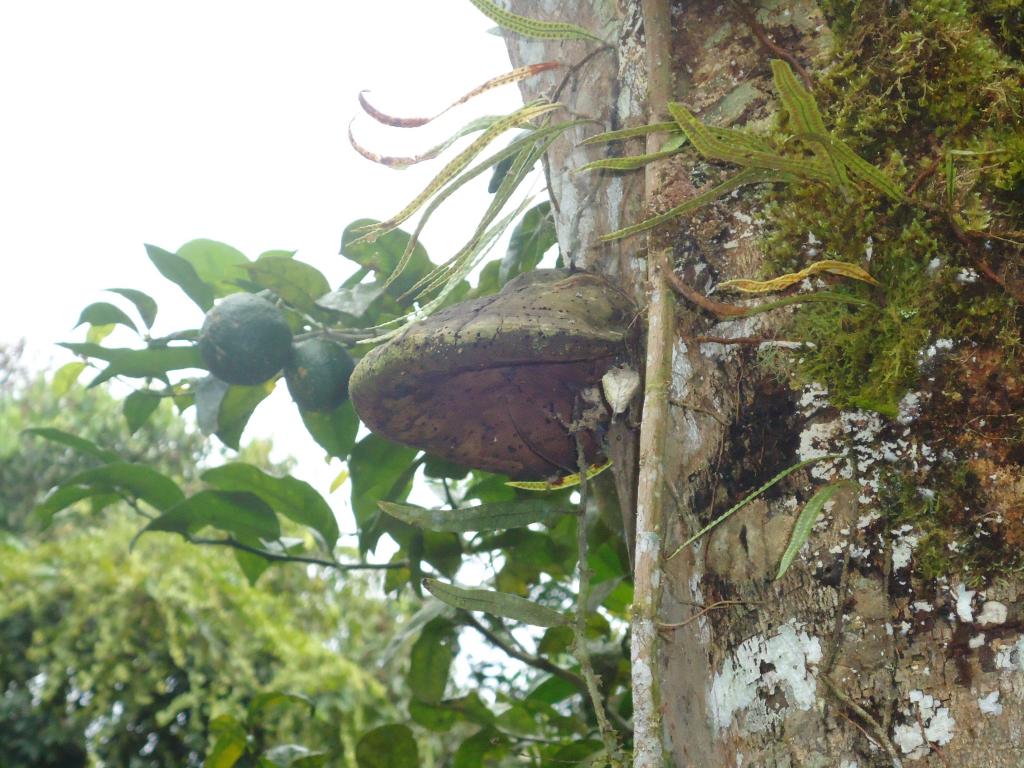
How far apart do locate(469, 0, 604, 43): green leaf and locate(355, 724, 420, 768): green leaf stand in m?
1.02

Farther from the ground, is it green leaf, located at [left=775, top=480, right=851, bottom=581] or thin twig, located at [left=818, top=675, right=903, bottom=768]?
green leaf, located at [left=775, top=480, right=851, bottom=581]

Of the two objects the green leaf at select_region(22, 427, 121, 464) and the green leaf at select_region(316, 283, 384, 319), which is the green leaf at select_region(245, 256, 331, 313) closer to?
the green leaf at select_region(316, 283, 384, 319)

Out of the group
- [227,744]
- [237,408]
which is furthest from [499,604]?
[227,744]

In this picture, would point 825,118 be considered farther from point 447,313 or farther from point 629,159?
point 447,313

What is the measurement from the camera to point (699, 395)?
83cm

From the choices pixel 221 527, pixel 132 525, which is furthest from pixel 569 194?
pixel 132 525

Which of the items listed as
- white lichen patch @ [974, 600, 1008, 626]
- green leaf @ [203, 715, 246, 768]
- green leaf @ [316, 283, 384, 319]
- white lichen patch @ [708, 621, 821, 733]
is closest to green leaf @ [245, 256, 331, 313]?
green leaf @ [316, 283, 384, 319]

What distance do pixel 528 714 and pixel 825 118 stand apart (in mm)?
1334

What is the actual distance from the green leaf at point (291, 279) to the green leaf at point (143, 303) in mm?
195

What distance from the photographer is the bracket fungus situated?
94cm

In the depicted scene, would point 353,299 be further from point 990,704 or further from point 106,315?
point 990,704

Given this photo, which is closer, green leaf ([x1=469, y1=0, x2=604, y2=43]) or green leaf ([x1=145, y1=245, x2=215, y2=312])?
green leaf ([x1=469, y1=0, x2=604, y2=43])

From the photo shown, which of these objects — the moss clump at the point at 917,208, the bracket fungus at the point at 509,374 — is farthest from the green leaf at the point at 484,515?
the moss clump at the point at 917,208

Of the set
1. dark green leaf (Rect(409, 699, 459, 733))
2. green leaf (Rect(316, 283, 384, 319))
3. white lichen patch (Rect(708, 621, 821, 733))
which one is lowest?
white lichen patch (Rect(708, 621, 821, 733))
